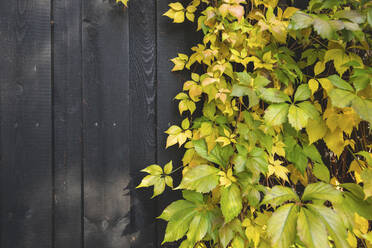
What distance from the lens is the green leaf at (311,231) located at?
62 cm

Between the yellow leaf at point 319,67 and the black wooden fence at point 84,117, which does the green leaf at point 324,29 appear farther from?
the black wooden fence at point 84,117

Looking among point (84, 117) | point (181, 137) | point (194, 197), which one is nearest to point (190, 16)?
point (181, 137)

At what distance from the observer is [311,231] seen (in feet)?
2.08

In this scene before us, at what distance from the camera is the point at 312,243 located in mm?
622

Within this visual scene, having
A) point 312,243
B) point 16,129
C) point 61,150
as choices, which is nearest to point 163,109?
point 61,150

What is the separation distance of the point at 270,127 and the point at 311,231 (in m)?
0.34

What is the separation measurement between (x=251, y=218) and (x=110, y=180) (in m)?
0.57

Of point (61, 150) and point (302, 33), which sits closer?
point (302, 33)

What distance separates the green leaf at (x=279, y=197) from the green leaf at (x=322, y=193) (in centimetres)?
4

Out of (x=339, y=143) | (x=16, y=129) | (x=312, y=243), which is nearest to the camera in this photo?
(x=312, y=243)

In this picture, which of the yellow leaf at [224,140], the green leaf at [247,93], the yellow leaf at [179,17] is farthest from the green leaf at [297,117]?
the yellow leaf at [179,17]

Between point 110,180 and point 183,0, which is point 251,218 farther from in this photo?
point 183,0

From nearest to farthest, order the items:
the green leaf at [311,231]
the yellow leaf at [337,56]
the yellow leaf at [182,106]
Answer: the green leaf at [311,231]
the yellow leaf at [337,56]
the yellow leaf at [182,106]

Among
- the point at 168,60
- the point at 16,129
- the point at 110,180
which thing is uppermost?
the point at 168,60
